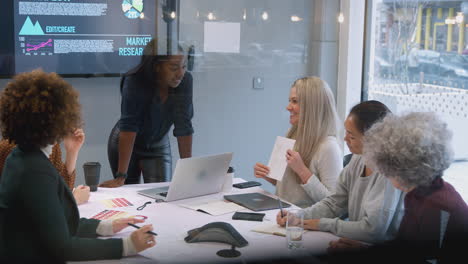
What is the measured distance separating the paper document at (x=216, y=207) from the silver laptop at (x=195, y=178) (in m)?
0.09

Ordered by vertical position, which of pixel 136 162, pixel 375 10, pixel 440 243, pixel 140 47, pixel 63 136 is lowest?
pixel 136 162

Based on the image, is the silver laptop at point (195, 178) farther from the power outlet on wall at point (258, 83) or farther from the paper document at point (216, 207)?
the power outlet on wall at point (258, 83)

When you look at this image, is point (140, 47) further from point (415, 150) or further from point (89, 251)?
point (415, 150)

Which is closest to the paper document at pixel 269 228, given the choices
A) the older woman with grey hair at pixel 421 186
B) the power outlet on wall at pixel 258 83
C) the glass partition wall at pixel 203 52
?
the older woman with grey hair at pixel 421 186

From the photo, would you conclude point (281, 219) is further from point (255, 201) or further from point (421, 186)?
point (421, 186)

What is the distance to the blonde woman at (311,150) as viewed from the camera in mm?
2574

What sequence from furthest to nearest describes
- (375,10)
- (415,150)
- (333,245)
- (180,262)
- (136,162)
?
(375,10), (136,162), (415,150), (333,245), (180,262)

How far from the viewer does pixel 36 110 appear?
1.43 m

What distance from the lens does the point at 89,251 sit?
5.10ft

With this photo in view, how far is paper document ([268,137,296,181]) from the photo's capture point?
2.58 metres

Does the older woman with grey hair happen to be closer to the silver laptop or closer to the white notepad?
the white notepad

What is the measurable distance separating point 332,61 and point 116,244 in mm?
3126

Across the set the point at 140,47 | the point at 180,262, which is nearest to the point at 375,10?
the point at 140,47

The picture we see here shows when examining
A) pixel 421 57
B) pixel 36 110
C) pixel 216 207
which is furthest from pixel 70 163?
pixel 421 57
